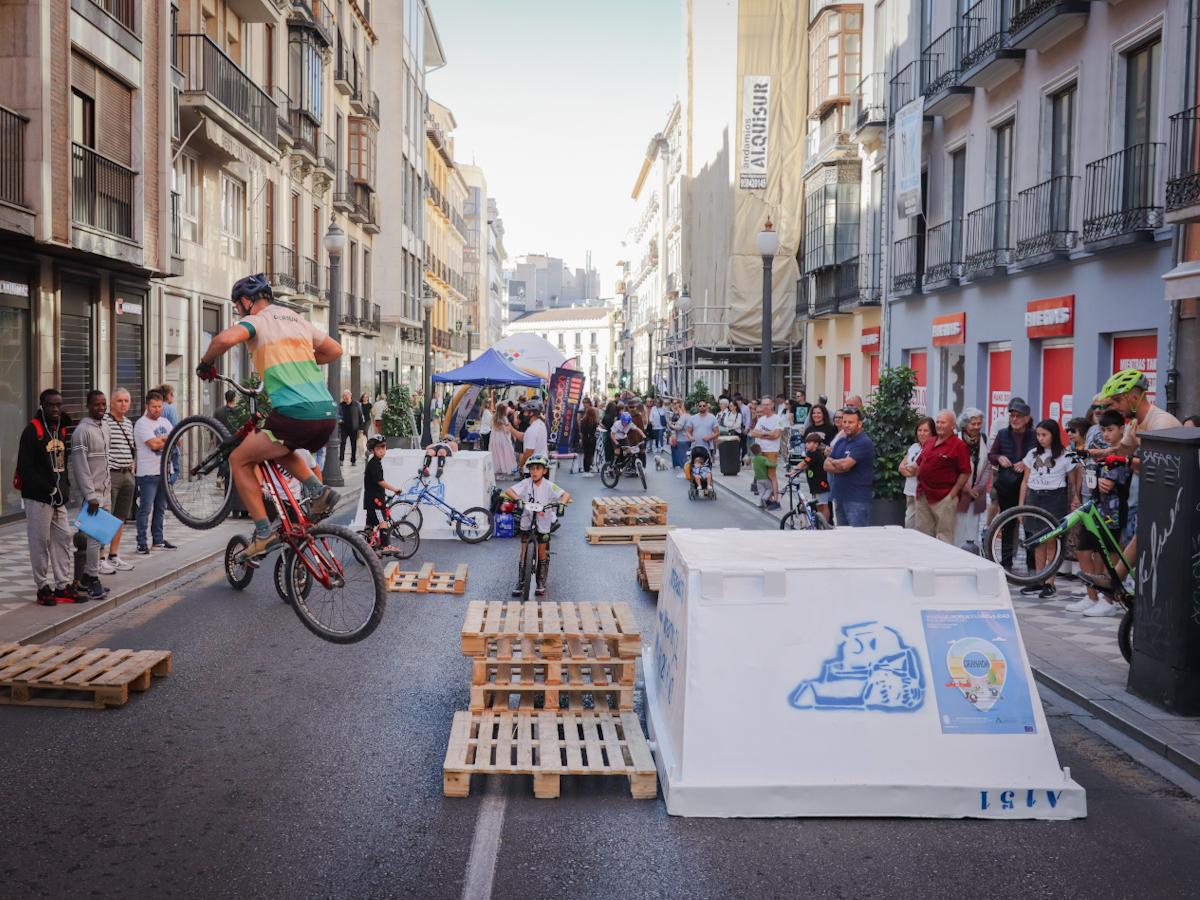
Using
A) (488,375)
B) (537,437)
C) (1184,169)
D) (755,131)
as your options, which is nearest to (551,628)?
(1184,169)

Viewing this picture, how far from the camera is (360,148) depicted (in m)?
40.8

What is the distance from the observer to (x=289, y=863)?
505cm

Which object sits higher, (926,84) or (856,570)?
(926,84)

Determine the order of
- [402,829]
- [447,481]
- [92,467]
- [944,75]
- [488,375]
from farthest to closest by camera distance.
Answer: [488,375] < [944,75] < [447,481] < [92,467] < [402,829]

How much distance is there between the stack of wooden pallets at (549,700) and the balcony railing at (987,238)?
15.0 metres

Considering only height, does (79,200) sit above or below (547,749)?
above

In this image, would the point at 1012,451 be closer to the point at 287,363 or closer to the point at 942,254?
the point at 287,363

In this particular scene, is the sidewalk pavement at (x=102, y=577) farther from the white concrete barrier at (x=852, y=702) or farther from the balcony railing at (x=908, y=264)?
the balcony railing at (x=908, y=264)

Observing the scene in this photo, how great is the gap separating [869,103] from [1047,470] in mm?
20338

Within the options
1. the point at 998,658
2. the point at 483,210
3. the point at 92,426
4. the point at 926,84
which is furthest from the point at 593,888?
the point at 483,210

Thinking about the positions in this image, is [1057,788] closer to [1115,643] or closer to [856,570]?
[856,570]

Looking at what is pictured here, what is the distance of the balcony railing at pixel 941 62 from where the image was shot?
23.0 meters

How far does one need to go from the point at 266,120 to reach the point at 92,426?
1780 cm

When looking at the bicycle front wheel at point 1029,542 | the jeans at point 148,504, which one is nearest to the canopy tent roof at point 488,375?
the jeans at point 148,504
